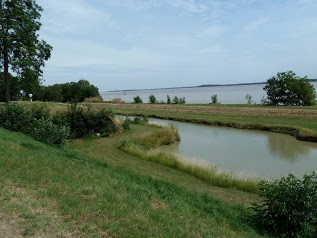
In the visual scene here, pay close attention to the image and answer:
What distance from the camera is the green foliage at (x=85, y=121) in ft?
62.2

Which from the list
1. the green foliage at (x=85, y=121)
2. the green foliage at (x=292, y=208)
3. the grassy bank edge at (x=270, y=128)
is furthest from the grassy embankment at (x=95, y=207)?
the grassy bank edge at (x=270, y=128)

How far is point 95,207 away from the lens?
17.8 feet

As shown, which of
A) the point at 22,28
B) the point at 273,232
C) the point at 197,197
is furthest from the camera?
the point at 22,28

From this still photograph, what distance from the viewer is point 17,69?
2558 centimetres

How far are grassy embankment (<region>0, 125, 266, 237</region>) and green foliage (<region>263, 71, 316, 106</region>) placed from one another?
45131 mm

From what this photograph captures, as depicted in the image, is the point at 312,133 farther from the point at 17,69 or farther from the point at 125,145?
the point at 17,69

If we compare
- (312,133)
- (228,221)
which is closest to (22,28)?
(312,133)

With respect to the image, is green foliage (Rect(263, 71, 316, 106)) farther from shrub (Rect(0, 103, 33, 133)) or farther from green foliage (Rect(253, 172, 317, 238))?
green foliage (Rect(253, 172, 317, 238))

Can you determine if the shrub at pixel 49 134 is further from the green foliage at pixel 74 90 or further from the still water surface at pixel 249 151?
the green foliage at pixel 74 90

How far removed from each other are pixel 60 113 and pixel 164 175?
9.77 meters

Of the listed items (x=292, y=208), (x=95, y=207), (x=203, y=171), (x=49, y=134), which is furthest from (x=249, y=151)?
(x=95, y=207)

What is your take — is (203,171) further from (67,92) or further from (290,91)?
(67,92)

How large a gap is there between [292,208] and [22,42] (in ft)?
74.9

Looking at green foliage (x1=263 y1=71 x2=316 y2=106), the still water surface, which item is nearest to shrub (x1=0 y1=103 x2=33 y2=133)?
the still water surface
